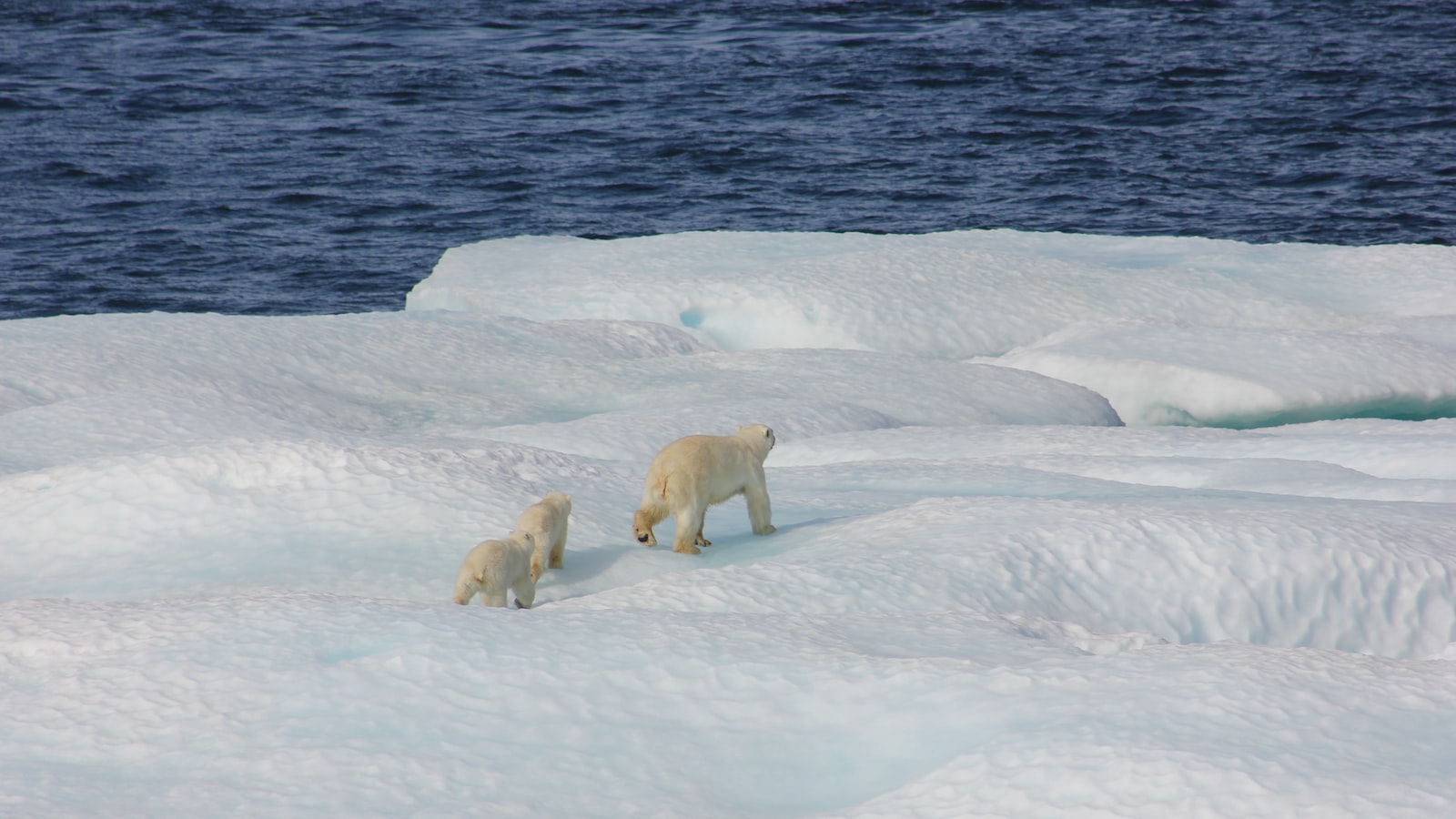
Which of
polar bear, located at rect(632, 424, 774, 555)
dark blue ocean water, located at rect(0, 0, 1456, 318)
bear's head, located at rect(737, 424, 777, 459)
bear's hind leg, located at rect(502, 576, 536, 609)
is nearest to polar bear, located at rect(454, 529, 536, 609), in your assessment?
bear's hind leg, located at rect(502, 576, 536, 609)

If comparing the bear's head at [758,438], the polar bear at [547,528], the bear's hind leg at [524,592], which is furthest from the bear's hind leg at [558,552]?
the bear's head at [758,438]

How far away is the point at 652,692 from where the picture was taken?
9.65ft

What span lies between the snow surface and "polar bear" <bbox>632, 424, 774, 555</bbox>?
0.36ft

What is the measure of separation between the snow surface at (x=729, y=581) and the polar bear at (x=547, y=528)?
0.09m

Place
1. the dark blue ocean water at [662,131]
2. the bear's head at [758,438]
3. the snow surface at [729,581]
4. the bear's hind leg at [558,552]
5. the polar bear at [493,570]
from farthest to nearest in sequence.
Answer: the dark blue ocean water at [662,131] < the bear's head at [758,438] < the bear's hind leg at [558,552] < the polar bear at [493,570] < the snow surface at [729,581]

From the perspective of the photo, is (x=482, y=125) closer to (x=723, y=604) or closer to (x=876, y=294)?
(x=876, y=294)

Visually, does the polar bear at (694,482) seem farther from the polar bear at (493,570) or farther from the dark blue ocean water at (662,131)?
the dark blue ocean water at (662,131)

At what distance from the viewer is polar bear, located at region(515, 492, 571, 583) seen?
3.87 m

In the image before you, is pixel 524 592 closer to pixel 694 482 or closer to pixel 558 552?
pixel 558 552

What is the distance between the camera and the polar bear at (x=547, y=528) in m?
3.87

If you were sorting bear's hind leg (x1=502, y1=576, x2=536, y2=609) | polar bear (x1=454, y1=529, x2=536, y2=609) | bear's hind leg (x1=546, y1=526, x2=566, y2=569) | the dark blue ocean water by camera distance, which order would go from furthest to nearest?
1. the dark blue ocean water
2. bear's hind leg (x1=546, y1=526, x2=566, y2=569)
3. bear's hind leg (x1=502, y1=576, x2=536, y2=609)
4. polar bear (x1=454, y1=529, x2=536, y2=609)

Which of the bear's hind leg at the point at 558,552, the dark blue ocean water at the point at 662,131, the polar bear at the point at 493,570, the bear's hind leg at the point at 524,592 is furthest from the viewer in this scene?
the dark blue ocean water at the point at 662,131

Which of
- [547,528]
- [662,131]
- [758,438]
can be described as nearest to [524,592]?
[547,528]

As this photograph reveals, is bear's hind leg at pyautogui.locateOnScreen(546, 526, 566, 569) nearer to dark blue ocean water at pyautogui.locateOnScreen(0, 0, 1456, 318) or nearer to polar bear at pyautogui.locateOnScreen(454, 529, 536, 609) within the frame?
polar bear at pyautogui.locateOnScreen(454, 529, 536, 609)
